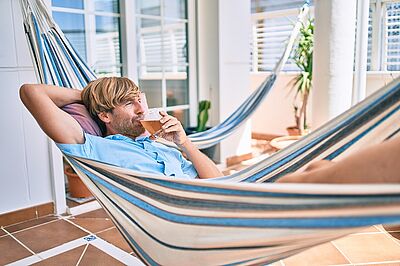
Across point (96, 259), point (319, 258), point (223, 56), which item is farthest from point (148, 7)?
point (319, 258)

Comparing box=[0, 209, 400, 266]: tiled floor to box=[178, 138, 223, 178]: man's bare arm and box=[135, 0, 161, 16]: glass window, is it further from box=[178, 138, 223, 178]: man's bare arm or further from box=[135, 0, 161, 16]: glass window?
box=[135, 0, 161, 16]: glass window

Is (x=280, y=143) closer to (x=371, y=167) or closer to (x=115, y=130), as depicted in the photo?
(x=115, y=130)

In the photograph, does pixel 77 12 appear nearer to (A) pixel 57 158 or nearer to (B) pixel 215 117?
(A) pixel 57 158

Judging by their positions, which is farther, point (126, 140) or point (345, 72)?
point (345, 72)

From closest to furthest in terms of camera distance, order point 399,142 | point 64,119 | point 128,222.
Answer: point 399,142 < point 128,222 < point 64,119

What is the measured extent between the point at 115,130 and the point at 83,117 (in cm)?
14

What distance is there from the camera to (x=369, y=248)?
223 cm

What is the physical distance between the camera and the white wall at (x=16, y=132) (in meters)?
2.62

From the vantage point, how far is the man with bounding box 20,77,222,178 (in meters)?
1.48

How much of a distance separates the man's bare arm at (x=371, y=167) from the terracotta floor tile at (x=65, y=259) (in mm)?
1761

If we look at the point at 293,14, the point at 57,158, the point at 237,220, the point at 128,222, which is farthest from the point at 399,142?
the point at 293,14

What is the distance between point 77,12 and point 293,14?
307 centimetres

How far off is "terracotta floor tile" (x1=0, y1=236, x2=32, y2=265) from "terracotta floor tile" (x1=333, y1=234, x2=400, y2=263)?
180cm

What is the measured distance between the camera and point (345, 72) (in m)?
2.71
